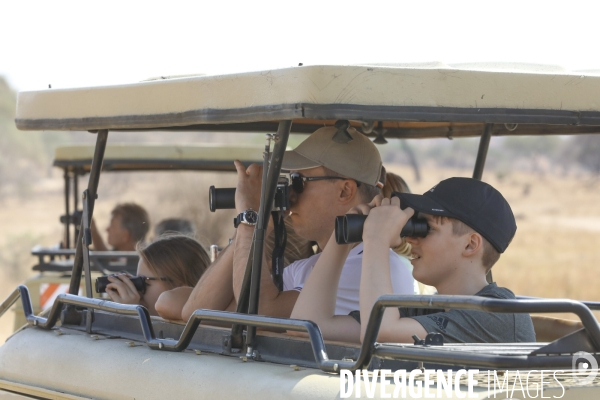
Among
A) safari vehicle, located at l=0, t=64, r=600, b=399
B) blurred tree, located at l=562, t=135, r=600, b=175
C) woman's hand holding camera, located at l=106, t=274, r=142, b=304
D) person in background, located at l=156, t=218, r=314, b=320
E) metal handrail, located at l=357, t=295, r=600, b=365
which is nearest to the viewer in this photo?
metal handrail, located at l=357, t=295, r=600, b=365

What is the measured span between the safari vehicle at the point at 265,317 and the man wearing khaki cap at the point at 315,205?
10.8 inches

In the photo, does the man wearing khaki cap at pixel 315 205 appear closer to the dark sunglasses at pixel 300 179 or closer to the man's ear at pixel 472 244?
the dark sunglasses at pixel 300 179

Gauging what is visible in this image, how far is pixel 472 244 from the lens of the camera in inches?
121

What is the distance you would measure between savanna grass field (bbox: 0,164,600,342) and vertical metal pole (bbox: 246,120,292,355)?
6.10 m

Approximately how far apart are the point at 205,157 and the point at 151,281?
3.62m

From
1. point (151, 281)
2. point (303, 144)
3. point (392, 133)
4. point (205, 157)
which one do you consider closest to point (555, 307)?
point (303, 144)

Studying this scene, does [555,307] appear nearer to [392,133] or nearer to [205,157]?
[392,133]

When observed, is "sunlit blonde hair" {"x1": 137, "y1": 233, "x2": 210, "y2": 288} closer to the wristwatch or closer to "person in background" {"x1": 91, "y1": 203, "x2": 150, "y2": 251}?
the wristwatch

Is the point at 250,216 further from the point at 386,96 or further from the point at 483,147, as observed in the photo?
the point at 483,147

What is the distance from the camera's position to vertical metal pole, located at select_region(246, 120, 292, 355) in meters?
2.88

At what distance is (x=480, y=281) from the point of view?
311cm

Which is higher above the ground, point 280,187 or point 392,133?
point 392,133

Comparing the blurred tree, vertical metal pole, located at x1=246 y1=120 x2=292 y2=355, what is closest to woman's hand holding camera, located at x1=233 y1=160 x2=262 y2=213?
vertical metal pole, located at x1=246 y1=120 x2=292 y2=355

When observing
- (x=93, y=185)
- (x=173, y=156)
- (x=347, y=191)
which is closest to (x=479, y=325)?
(x=347, y=191)
